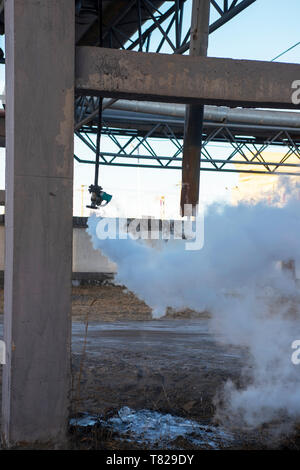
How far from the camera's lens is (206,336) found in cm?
1275

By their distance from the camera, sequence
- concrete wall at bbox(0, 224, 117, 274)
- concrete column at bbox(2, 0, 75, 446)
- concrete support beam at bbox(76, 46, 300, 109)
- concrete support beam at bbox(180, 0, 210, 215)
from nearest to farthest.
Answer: concrete column at bbox(2, 0, 75, 446) < concrete support beam at bbox(76, 46, 300, 109) < concrete support beam at bbox(180, 0, 210, 215) < concrete wall at bbox(0, 224, 117, 274)

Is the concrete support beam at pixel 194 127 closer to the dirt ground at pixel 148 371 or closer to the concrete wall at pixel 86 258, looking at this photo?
the dirt ground at pixel 148 371

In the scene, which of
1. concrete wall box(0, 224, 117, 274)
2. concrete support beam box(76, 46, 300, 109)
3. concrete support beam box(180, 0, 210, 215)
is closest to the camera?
concrete support beam box(76, 46, 300, 109)

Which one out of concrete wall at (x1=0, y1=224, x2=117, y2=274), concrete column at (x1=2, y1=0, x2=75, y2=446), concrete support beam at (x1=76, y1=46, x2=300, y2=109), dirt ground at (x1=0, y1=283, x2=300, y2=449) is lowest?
dirt ground at (x1=0, y1=283, x2=300, y2=449)

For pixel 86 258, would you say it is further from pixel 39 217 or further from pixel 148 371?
pixel 39 217

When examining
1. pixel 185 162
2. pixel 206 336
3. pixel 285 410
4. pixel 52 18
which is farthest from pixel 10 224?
pixel 206 336

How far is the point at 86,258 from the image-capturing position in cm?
2223

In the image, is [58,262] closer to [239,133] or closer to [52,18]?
[52,18]

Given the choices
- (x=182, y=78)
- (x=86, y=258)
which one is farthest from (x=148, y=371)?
(x=86, y=258)

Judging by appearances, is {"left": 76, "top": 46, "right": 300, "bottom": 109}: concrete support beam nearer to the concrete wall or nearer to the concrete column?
the concrete column

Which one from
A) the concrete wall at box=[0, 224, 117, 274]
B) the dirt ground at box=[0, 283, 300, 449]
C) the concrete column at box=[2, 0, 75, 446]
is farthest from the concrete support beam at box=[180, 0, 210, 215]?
the concrete wall at box=[0, 224, 117, 274]

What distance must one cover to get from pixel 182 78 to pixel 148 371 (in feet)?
16.1

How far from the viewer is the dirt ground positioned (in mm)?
6207

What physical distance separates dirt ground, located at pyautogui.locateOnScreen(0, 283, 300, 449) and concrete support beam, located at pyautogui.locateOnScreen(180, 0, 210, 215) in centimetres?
293
